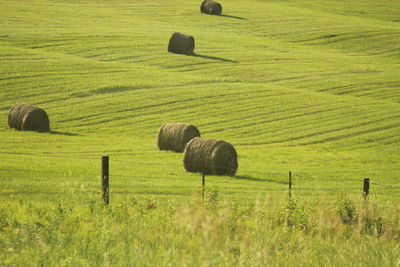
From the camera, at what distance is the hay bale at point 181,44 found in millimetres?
54312

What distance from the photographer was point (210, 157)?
22.2 m

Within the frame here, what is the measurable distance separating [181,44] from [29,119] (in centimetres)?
2476

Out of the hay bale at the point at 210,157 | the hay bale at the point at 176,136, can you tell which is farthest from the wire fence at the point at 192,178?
the hay bale at the point at 176,136

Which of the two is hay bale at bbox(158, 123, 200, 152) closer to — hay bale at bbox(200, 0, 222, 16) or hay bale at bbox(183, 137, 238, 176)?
hay bale at bbox(183, 137, 238, 176)

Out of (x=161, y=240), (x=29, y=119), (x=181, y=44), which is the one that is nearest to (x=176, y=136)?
(x=29, y=119)

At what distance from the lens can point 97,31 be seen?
61250 millimetres

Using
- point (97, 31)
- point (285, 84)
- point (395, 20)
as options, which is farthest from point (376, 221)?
point (395, 20)

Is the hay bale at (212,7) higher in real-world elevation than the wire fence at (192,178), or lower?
higher

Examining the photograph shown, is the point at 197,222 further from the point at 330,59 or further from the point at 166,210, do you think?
the point at 330,59

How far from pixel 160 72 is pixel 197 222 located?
41.5 m

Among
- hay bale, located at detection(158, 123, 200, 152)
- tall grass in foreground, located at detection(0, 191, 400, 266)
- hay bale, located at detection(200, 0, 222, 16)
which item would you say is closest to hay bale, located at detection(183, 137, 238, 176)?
hay bale, located at detection(158, 123, 200, 152)

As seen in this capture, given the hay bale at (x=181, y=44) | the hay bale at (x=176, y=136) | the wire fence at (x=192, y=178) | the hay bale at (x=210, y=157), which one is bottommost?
the wire fence at (x=192, y=178)

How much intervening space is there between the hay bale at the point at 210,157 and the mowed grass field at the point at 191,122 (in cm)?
71

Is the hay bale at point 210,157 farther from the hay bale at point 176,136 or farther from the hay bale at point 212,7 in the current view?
the hay bale at point 212,7
